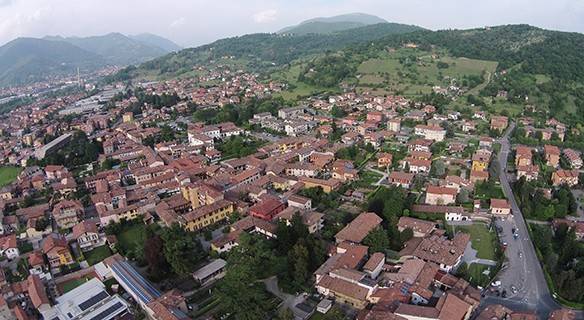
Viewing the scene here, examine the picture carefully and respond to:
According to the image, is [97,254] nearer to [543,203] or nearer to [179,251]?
[179,251]

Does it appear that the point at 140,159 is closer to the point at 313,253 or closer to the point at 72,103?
the point at 313,253

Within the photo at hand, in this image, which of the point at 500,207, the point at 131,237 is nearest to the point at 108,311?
the point at 131,237

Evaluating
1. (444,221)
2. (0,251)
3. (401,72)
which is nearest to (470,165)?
(444,221)

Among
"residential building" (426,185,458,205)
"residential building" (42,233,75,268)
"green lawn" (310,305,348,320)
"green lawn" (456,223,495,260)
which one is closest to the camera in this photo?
"green lawn" (310,305,348,320)

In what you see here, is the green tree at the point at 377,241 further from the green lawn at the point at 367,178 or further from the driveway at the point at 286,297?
the green lawn at the point at 367,178

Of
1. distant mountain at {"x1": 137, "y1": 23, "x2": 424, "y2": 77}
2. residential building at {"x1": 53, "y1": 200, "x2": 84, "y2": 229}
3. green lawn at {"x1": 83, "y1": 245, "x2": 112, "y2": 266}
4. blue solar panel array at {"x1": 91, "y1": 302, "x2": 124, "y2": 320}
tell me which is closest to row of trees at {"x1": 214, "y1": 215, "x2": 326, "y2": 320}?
blue solar panel array at {"x1": 91, "y1": 302, "x2": 124, "y2": 320}

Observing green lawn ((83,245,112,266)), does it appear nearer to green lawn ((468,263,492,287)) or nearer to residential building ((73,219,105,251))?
residential building ((73,219,105,251))
